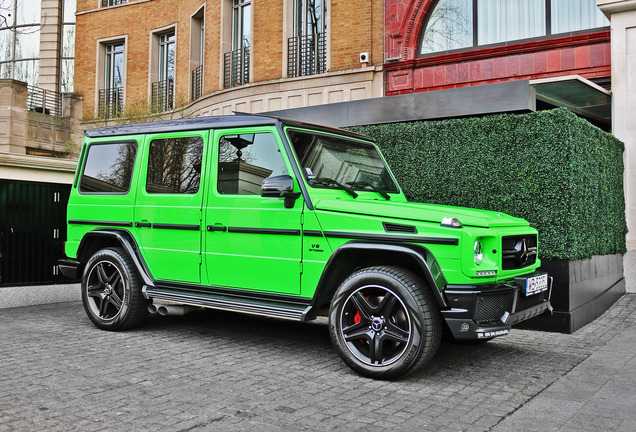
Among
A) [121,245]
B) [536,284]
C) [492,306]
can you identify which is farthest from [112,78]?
[492,306]

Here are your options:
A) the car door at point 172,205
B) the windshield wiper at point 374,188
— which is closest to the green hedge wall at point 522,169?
the windshield wiper at point 374,188

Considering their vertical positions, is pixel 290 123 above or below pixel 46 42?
below

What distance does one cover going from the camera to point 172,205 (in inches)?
246

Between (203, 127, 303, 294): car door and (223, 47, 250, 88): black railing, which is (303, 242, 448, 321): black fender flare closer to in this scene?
(203, 127, 303, 294): car door

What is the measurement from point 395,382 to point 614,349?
278 cm

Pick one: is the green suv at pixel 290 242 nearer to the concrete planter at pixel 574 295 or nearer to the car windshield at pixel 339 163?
the car windshield at pixel 339 163

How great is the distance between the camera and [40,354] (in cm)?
556

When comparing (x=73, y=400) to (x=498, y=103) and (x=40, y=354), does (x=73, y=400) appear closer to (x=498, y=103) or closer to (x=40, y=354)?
(x=40, y=354)

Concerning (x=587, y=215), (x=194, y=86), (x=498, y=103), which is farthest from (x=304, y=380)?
(x=194, y=86)

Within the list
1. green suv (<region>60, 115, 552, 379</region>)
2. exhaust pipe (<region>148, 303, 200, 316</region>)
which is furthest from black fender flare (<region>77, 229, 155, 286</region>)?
exhaust pipe (<region>148, 303, 200, 316</region>)

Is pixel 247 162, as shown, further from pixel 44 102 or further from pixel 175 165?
pixel 44 102

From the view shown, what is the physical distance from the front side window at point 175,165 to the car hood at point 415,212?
1.60 m

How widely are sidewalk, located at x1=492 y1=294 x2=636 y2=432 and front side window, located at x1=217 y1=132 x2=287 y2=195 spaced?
2.88 m

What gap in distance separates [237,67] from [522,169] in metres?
13.2
